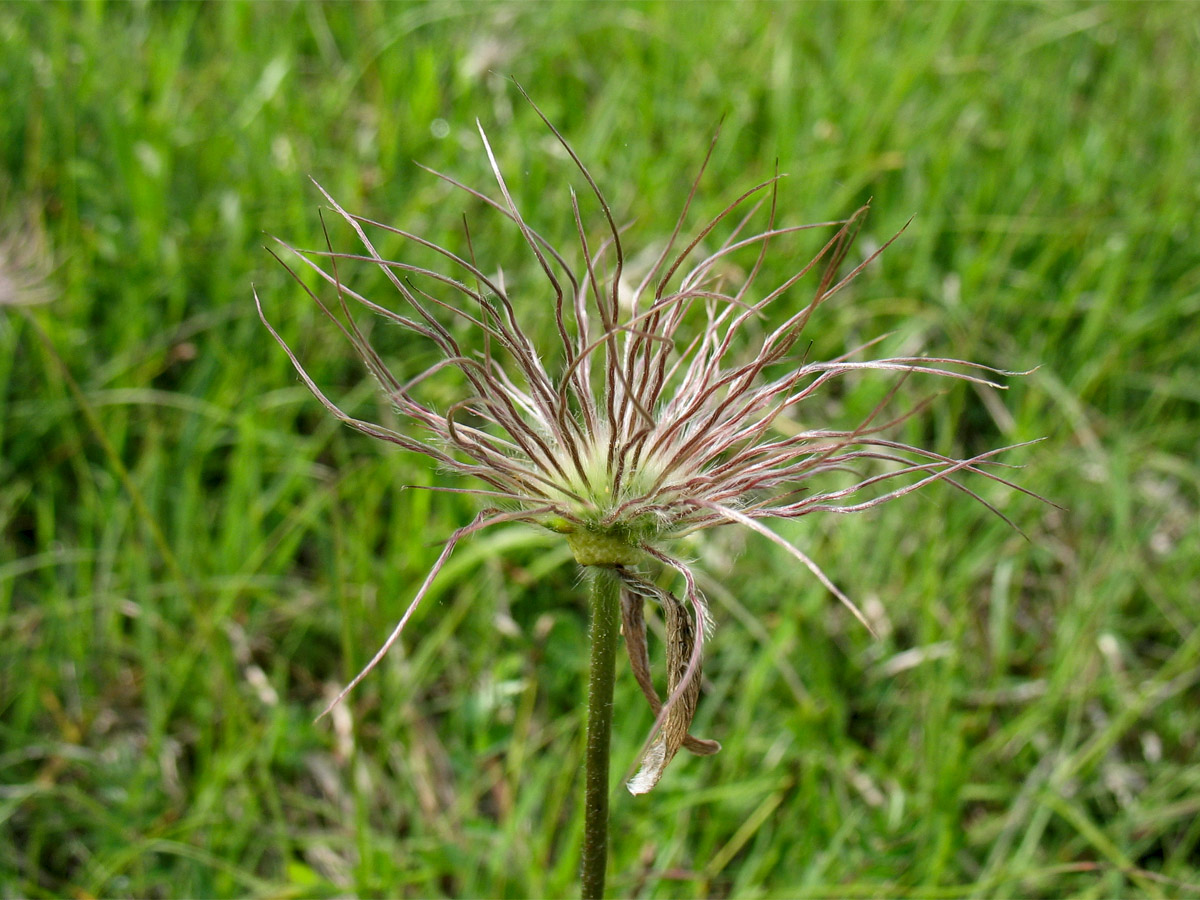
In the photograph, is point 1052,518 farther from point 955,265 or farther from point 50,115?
point 50,115

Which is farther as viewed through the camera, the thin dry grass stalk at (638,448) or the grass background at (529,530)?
the grass background at (529,530)

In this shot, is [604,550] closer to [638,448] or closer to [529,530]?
[638,448]

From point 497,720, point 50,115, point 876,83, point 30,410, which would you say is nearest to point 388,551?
point 497,720

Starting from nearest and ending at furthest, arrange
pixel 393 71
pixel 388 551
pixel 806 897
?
pixel 806 897, pixel 388 551, pixel 393 71

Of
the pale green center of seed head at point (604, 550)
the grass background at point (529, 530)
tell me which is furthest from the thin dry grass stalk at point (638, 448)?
the grass background at point (529, 530)

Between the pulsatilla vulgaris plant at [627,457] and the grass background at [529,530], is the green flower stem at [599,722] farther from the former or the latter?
the grass background at [529,530]
